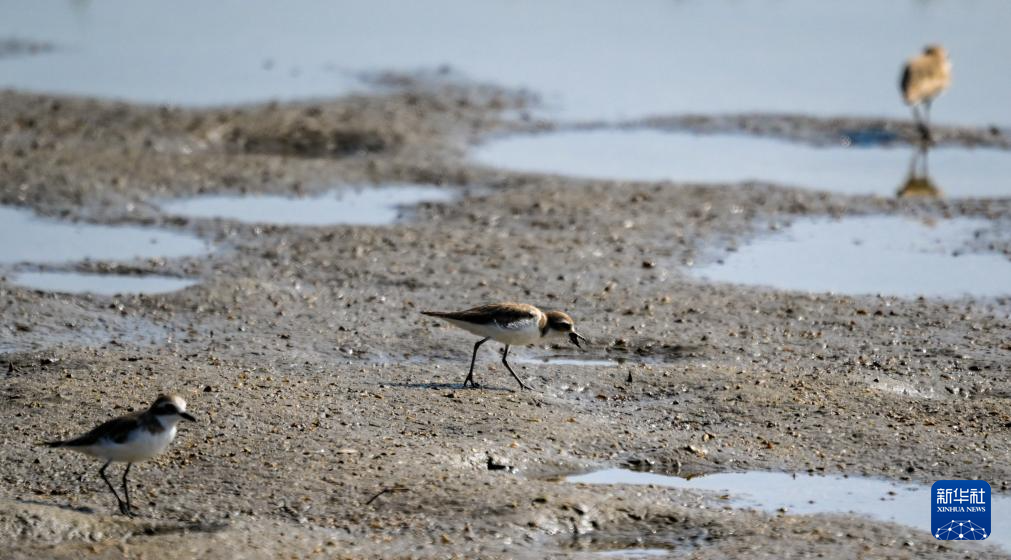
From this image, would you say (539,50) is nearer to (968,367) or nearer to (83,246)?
(83,246)

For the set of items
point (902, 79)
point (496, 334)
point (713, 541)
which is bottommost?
point (713, 541)

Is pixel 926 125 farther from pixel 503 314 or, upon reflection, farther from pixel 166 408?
pixel 166 408

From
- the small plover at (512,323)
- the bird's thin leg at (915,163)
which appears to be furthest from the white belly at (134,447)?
the bird's thin leg at (915,163)

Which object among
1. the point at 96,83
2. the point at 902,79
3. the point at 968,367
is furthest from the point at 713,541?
the point at 96,83

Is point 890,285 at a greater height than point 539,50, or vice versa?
point 539,50

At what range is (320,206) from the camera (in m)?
16.3

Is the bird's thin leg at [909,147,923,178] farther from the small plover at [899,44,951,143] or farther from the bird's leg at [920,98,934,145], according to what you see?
the small plover at [899,44,951,143]

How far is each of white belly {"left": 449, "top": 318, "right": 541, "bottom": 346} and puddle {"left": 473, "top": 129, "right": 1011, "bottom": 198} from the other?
7539 mm

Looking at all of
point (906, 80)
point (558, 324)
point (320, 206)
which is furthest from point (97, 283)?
point (906, 80)

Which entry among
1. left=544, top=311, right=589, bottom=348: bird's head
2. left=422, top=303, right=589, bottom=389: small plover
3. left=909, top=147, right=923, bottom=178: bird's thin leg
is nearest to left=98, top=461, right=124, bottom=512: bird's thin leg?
left=422, top=303, right=589, bottom=389: small plover

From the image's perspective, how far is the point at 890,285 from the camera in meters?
13.8

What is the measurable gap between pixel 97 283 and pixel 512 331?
4.61 meters

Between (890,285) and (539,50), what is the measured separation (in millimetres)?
14746

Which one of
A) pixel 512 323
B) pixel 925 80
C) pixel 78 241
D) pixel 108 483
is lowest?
pixel 108 483
